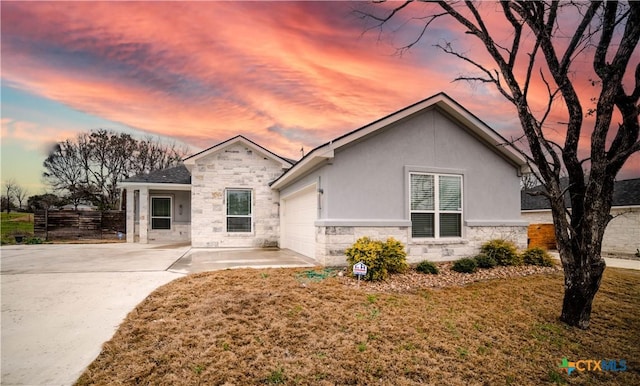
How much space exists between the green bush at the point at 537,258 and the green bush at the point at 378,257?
4401 mm

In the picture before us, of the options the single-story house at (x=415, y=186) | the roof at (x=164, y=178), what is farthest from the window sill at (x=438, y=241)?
the roof at (x=164, y=178)

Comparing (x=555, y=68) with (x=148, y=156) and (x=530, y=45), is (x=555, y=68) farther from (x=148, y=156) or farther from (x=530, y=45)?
(x=148, y=156)

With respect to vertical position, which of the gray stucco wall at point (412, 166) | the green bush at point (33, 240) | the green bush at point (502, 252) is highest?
the gray stucco wall at point (412, 166)

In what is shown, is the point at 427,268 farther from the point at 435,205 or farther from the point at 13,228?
the point at 13,228

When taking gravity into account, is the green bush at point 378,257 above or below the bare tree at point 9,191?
below

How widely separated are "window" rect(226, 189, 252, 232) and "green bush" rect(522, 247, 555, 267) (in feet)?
34.7

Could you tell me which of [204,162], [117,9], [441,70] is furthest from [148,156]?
[441,70]

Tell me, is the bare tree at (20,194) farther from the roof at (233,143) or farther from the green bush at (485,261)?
the green bush at (485,261)

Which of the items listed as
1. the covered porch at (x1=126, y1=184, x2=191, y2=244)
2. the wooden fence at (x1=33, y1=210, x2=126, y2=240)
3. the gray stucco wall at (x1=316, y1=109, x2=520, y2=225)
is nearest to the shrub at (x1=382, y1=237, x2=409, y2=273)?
the gray stucco wall at (x1=316, y1=109, x2=520, y2=225)

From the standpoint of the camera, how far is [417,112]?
9.51 metres

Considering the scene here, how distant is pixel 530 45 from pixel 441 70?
11.2 ft

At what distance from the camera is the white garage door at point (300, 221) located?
10812mm

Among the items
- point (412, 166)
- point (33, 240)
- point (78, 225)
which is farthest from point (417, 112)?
point (78, 225)

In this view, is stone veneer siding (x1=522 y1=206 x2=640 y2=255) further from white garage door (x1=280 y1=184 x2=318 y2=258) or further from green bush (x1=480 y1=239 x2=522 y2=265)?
white garage door (x1=280 y1=184 x2=318 y2=258)
